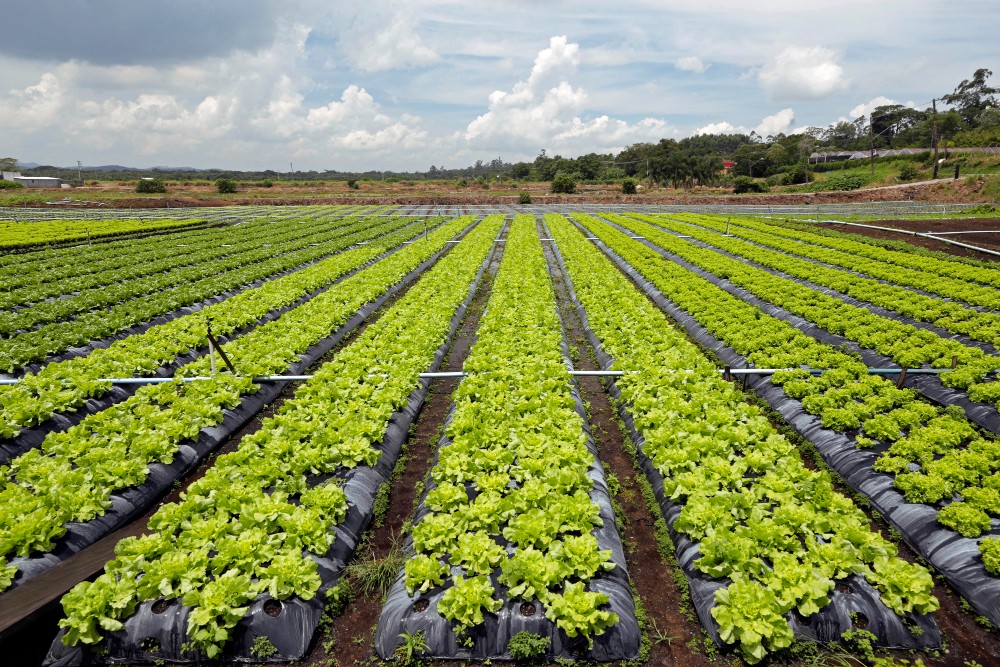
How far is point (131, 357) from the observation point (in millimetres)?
10859

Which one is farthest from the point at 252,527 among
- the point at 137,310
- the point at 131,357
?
the point at 137,310

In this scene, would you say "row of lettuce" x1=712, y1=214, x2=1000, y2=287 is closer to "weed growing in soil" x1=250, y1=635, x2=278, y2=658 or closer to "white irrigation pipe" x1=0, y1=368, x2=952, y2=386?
"white irrigation pipe" x1=0, y1=368, x2=952, y2=386

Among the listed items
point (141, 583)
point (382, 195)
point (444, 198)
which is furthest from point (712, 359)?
point (382, 195)

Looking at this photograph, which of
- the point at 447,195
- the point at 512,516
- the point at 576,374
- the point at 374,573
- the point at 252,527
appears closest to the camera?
the point at 252,527

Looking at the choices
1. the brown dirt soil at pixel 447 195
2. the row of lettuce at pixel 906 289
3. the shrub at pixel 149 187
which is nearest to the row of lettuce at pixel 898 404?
the row of lettuce at pixel 906 289

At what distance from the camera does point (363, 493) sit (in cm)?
684

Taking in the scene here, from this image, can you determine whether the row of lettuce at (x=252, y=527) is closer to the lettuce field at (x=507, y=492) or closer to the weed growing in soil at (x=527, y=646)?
the lettuce field at (x=507, y=492)

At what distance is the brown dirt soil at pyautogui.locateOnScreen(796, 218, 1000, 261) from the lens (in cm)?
2439

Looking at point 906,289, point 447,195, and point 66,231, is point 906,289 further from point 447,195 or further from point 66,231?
point 447,195

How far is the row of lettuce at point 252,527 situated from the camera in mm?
4773

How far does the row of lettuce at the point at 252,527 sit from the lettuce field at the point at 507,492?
36 millimetres

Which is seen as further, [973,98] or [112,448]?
[973,98]

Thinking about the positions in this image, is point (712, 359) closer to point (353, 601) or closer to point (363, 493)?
point (363, 493)

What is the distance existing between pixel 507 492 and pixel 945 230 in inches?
1446
